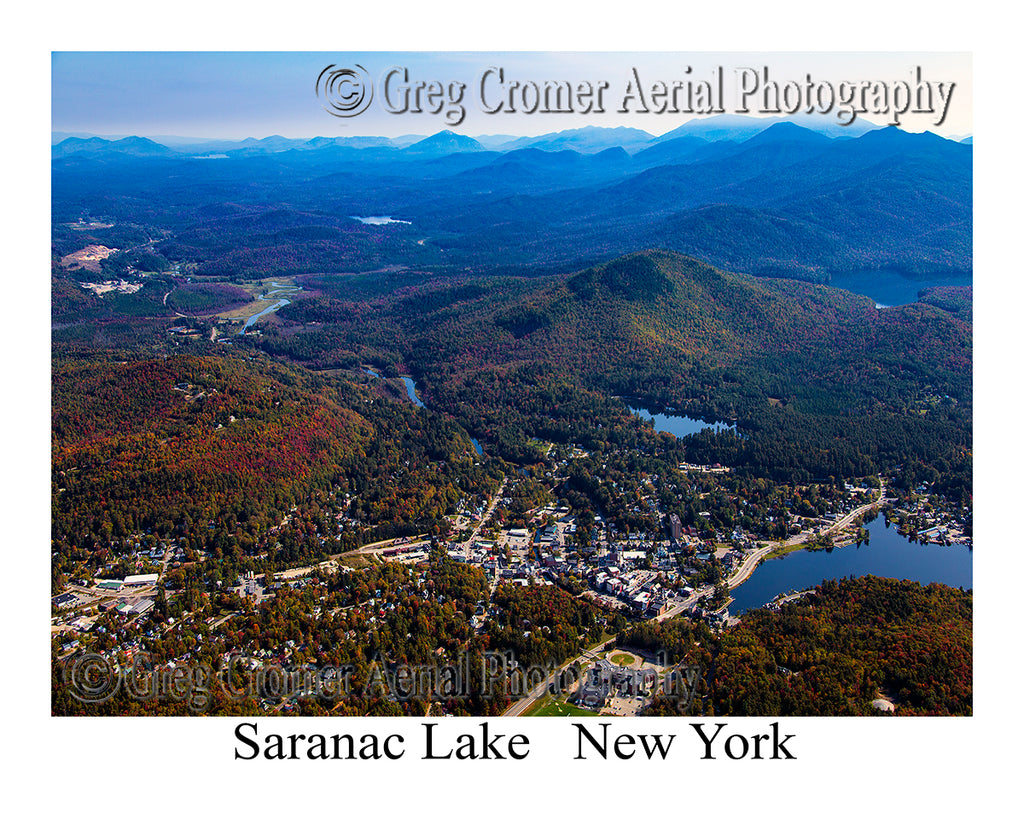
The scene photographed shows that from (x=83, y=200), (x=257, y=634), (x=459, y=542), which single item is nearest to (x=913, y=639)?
(x=459, y=542)

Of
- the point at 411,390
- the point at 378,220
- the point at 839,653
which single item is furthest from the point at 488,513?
the point at 378,220

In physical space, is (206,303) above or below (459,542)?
above

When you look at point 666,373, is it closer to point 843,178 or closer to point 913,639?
point 913,639

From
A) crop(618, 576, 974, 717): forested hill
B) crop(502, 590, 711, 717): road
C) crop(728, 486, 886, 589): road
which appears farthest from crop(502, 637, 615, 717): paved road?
crop(728, 486, 886, 589): road

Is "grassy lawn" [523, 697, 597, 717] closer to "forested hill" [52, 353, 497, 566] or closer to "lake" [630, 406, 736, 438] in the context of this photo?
"forested hill" [52, 353, 497, 566]

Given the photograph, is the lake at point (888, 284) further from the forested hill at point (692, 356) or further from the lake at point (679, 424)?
the lake at point (679, 424)

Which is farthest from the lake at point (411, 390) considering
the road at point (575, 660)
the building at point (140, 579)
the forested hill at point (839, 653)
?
the forested hill at point (839, 653)
